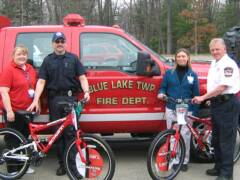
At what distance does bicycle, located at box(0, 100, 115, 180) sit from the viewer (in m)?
5.41

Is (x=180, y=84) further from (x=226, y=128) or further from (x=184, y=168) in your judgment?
(x=184, y=168)

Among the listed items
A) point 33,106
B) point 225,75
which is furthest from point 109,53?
point 225,75

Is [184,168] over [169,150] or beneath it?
beneath

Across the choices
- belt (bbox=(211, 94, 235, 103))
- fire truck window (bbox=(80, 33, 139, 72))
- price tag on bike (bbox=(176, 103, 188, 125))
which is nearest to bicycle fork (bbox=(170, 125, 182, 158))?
price tag on bike (bbox=(176, 103, 188, 125))

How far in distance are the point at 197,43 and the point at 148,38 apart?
26.0ft

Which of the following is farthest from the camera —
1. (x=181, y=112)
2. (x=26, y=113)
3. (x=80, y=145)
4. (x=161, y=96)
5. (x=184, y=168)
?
(x=184, y=168)

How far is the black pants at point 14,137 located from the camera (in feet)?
18.9

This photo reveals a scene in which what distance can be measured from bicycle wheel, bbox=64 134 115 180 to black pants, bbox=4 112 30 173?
71 centimetres

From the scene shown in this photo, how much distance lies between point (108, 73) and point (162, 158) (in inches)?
55.0

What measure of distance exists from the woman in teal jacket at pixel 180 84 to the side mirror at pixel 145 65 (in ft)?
0.74

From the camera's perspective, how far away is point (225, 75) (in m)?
5.46

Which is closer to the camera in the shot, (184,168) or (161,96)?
(161,96)

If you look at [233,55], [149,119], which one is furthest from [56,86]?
[233,55]

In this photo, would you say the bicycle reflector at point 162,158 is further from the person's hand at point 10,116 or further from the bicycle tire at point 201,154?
the person's hand at point 10,116
